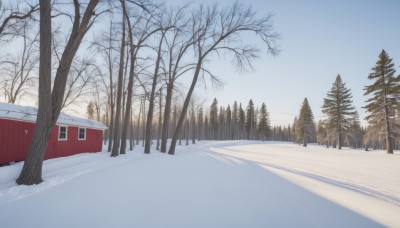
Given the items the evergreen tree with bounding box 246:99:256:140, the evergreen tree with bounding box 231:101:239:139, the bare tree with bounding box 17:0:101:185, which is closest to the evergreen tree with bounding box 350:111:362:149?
the evergreen tree with bounding box 246:99:256:140

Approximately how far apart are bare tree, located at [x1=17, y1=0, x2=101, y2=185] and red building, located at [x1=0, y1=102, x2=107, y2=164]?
6925 millimetres

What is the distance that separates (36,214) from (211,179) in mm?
4362

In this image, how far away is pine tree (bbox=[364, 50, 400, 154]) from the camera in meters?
22.6

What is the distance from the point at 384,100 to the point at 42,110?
96.9 feet

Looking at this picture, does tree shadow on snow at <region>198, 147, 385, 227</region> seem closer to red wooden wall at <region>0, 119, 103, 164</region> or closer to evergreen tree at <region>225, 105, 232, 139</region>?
red wooden wall at <region>0, 119, 103, 164</region>

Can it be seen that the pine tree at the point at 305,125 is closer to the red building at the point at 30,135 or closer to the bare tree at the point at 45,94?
the red building at the point at 30,135

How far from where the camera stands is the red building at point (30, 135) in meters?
11.3

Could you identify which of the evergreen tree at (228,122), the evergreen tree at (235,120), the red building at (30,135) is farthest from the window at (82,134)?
the evergreen tree at (235,120)

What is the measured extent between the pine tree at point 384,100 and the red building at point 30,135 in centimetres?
2912

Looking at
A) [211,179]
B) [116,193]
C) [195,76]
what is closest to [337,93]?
[195,76]

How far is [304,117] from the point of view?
4478 cm

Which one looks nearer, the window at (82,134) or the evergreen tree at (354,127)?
the window at (82,134)

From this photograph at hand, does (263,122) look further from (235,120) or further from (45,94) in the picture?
(45,94)

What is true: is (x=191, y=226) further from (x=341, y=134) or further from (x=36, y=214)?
(x=341, y=134)
